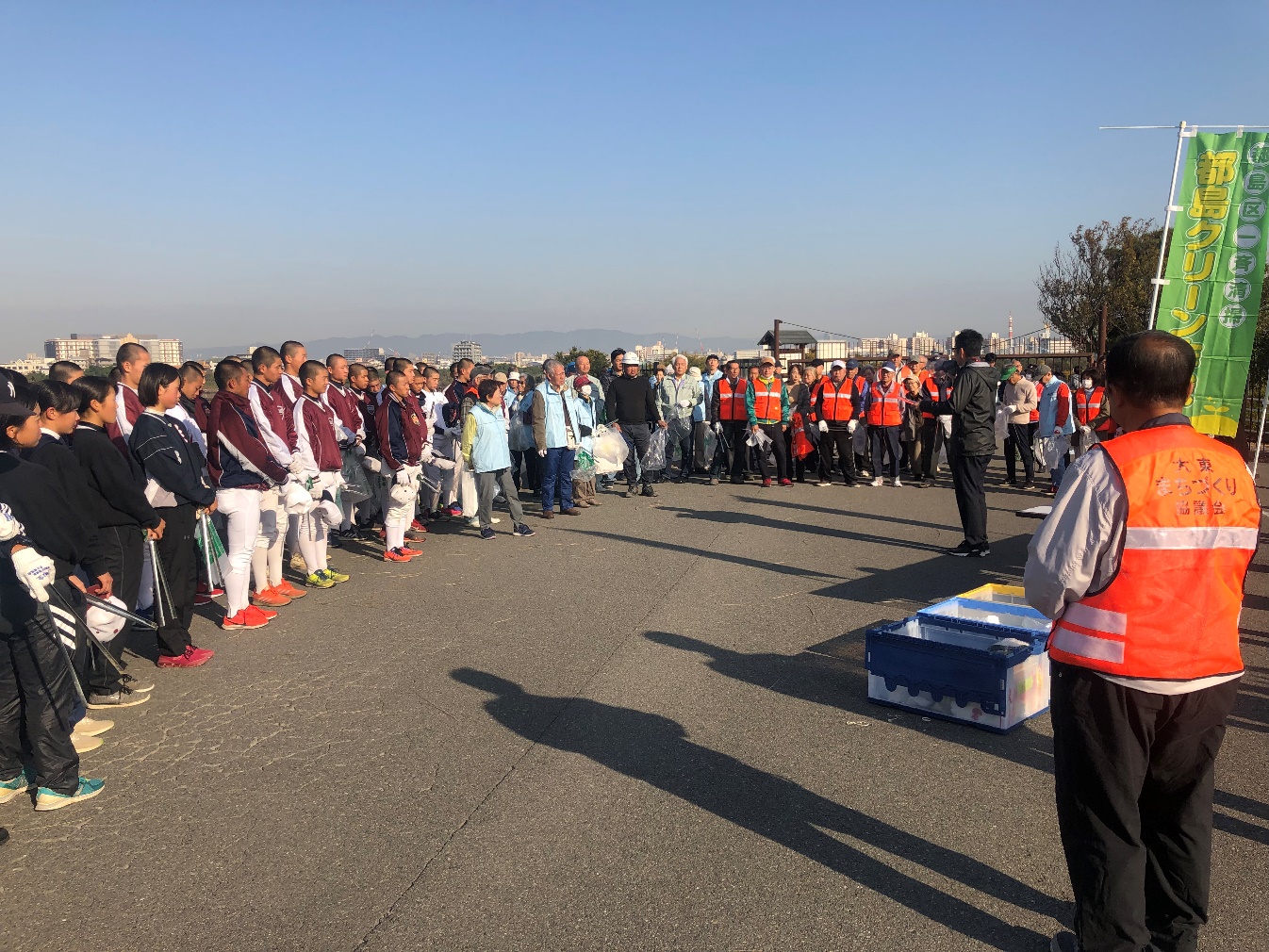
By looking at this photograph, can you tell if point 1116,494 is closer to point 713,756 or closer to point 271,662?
point 713,756

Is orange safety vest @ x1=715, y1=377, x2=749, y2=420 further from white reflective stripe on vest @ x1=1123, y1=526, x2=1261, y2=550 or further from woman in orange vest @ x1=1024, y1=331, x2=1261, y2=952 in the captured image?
white reflective stripe on vest @ x1=1123, y1=526, x2=1261, y2=550

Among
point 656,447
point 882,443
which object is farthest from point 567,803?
point 882,443

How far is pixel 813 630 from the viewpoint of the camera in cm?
694

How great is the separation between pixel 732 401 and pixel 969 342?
21.1 feet

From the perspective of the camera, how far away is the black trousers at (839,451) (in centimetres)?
1566

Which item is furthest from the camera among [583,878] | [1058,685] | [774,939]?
[583,878]

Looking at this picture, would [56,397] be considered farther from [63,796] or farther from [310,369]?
[310,369]

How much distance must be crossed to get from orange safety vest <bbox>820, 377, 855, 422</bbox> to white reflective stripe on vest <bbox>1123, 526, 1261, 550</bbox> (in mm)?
12860

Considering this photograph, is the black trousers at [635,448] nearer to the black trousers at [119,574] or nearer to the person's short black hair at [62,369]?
the person's short black hair at [62,369]

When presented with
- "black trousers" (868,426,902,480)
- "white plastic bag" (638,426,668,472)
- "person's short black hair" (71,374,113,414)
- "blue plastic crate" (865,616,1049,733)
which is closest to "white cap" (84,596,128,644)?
"person's short black hair" (71,374,113,414)

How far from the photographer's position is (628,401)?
14.5 metres

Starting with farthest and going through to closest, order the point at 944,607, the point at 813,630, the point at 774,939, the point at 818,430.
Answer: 1. the point at 818,430
2. the point at 813,630
3. the point at 944,607
4. the point at 774,939

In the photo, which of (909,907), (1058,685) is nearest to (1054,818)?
(909,907)

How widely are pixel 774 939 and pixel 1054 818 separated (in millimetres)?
1603
